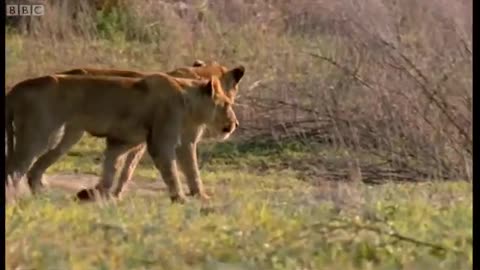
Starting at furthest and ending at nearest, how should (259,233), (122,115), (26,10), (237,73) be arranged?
(26,10)
(237,73)
(122,115)
(259,233)

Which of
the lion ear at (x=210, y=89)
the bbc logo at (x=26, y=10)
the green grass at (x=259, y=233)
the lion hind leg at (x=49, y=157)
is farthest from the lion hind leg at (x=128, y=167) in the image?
the bbc logo at (x=26, y=10)

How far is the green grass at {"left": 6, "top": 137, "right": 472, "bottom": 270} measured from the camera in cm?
638

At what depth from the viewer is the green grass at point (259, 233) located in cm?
638

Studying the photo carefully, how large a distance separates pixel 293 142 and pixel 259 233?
6176 mm

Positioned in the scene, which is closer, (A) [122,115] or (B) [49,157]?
(A) [122,115]

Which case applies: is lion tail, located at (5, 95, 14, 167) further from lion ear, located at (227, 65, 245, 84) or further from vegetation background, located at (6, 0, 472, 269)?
lion ear, located at (227, 65, 245, 84)

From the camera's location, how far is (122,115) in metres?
10.3

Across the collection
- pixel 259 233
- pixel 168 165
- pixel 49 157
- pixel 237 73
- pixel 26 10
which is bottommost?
pixel 26 10

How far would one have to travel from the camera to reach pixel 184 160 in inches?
411

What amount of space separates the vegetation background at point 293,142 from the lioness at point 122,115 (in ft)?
1.29

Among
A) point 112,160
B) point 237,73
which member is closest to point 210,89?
point 237,73

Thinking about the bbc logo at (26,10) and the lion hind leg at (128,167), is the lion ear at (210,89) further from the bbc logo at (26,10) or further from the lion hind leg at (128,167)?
the bbc logo at (26,10)

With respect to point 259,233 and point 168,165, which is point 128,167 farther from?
point 259,233
